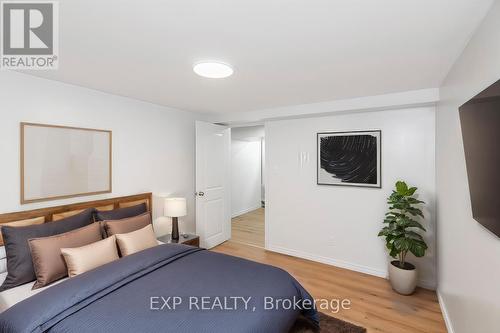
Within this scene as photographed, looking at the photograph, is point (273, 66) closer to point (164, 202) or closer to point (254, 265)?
point (254, 265)

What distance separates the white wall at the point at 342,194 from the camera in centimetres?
295

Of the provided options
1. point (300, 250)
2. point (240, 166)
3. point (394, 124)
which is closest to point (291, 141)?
point (394, 124)

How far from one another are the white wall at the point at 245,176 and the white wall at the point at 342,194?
8.38ft

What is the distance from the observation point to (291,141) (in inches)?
153

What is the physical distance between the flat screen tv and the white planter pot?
158cm

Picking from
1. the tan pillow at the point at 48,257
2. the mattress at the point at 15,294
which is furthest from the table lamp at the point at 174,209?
the mattress at the point at 15,294

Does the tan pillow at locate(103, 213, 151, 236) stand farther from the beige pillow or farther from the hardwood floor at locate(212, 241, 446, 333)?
the hardwood floor at locate(212, 241, 446, 333)

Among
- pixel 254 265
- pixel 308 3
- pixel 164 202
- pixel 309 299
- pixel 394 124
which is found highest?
pixel 308 3

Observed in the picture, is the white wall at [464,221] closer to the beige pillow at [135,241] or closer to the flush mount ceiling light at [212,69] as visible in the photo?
the flush mount ceiling light at [212,69]

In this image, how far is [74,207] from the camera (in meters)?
2.59

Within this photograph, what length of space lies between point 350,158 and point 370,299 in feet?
5.61

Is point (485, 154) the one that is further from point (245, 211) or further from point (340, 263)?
point (245, 211)

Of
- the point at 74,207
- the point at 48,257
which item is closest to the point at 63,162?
the point at 74,207

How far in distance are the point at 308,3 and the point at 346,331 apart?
2501 millimetres
